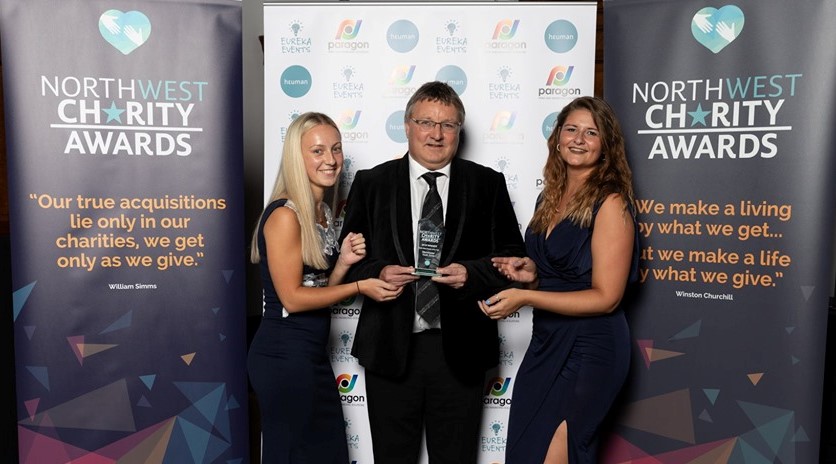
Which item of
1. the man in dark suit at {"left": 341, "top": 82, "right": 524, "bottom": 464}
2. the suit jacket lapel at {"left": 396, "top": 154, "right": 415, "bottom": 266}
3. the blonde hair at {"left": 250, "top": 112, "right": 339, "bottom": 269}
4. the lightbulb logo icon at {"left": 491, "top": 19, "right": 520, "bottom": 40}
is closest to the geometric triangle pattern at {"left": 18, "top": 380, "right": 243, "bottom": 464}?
the man in dark suit at {"left": 341, "top": 82, "right": 524, "bottom": 464}

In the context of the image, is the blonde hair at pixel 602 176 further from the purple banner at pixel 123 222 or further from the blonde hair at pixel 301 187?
the purple banner at pixel 123 222

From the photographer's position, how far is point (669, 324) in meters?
2.65

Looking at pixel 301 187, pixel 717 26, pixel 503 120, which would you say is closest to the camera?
pixel 301 187

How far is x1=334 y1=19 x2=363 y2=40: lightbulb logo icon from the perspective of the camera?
273 centimetres

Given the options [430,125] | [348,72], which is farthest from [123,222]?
[430,125]

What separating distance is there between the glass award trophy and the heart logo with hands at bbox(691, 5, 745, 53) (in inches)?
56.1

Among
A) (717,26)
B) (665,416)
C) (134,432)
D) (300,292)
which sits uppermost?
(717,26)

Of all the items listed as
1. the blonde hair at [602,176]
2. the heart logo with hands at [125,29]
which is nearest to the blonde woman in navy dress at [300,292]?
the blonde hair at [602,176]

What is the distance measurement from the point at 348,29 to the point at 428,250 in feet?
3.80

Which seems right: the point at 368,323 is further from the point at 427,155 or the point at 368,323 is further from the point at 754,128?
the point at 754,128

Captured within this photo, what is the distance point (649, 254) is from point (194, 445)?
230cm

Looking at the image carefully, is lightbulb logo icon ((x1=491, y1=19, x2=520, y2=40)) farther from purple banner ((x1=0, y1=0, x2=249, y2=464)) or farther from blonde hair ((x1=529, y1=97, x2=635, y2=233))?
purple banner ((x1=0, y1=0, x2=249, y2=464))

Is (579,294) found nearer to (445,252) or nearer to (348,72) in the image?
(445,252)

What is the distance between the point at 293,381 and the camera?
2.35 metres
